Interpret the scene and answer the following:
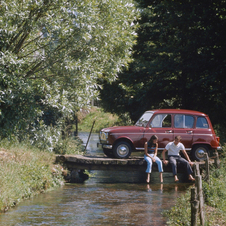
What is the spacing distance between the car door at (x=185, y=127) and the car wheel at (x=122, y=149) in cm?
204

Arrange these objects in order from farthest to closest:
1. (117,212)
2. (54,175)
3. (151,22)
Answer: (151,22) → (54,175) → (117,212)

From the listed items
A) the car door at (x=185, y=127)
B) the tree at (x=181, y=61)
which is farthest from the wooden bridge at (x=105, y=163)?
the tree at (x=181, y=61)

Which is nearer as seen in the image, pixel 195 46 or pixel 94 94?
pixel 94 94

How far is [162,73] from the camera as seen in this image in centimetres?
2389

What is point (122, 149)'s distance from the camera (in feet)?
53.7

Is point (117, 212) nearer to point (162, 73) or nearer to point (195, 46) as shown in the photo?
point (195, 46)

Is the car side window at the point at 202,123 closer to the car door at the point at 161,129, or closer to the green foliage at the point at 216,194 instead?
the car door at the point at 161,129

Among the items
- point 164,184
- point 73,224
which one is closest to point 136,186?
point 164,184

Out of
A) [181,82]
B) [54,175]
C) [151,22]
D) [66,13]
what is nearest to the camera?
[66,13]

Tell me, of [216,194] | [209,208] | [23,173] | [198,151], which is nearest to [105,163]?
[23,173]

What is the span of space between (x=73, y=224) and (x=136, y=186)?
674 centimetres

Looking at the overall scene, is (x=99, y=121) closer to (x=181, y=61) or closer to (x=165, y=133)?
(x=181, y=61)

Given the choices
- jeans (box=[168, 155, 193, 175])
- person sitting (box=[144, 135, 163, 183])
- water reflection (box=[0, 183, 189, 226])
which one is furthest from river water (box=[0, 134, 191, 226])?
person sitting (box=[144, 135, 163, 183])

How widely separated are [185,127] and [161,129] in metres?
1.05
